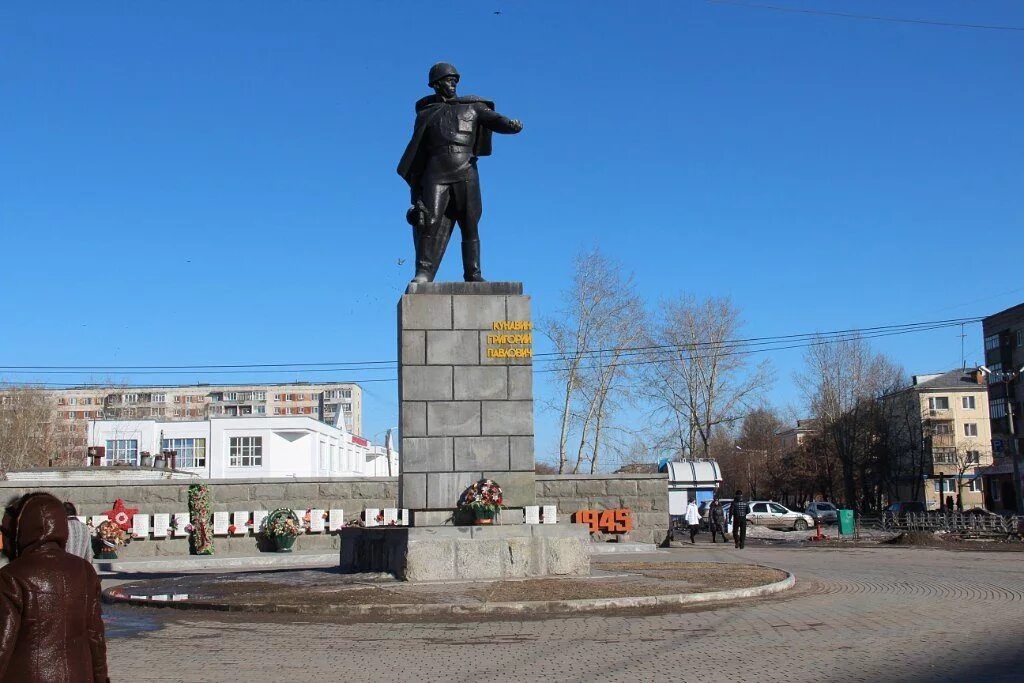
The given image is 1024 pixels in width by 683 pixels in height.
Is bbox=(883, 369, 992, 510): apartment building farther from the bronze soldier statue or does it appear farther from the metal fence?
the bronze soldier statue

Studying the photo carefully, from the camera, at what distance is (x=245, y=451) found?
62938 mm

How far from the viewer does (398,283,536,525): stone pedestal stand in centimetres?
1413

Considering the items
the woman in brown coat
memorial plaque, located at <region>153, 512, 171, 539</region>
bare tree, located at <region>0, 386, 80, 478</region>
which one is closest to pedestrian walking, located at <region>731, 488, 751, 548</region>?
memorial plaque, located at <region>153, 512, 171, 539</region>

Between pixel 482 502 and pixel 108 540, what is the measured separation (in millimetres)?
12595

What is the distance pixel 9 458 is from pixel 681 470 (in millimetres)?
39828

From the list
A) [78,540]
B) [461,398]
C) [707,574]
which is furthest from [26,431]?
[78,540]

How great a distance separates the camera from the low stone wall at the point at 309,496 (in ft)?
78.5

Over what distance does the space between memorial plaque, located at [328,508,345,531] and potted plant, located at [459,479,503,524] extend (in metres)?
11.7

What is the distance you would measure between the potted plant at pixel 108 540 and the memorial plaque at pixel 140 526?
483 mm

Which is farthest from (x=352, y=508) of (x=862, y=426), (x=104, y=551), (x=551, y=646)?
(x=862, y=426)

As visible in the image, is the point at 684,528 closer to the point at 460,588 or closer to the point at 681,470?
the point at 681,470

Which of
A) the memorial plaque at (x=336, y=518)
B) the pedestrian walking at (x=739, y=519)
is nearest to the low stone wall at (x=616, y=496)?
the pedestrian walking at (x=739, y=519)

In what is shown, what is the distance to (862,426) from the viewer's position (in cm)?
6519

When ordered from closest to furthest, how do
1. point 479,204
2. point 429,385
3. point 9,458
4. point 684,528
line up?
point 429,385
point 479,204
point 684,528
point 9,458
